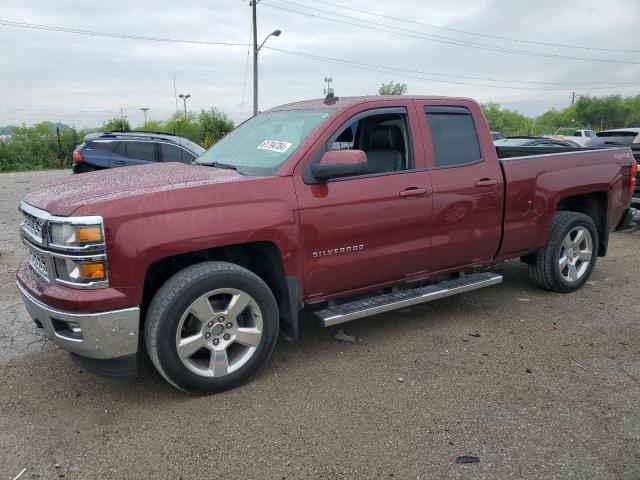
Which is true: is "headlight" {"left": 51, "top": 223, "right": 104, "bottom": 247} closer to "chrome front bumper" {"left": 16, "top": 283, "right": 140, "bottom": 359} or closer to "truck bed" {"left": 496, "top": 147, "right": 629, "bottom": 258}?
"chrome front bumper" {"left": 16, "top": 283, "right": 140, "bottom": 359}

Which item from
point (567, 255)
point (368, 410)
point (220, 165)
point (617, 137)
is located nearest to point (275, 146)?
point (220, 165)

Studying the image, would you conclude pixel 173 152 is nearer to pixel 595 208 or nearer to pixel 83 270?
pixel 595 208

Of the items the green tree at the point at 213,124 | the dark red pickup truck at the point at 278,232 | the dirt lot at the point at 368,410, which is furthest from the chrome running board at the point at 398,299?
the green tree at the point at 213,124

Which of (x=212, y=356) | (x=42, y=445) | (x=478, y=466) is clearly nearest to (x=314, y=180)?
(x=212, y=356)

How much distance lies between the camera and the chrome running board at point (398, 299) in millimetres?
3723

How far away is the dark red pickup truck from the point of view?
301cm

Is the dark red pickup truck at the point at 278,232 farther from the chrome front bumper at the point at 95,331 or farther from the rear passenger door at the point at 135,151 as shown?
the rear passenger door at the point at 135,151

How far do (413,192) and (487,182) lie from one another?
83cm

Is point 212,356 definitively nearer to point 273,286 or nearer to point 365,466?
point 273,286

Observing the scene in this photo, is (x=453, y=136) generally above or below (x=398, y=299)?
above

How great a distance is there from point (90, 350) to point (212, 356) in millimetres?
712

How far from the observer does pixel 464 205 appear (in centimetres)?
430

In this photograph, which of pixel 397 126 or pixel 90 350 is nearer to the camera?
pixel 90 350

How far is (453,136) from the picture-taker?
14.5 ft
